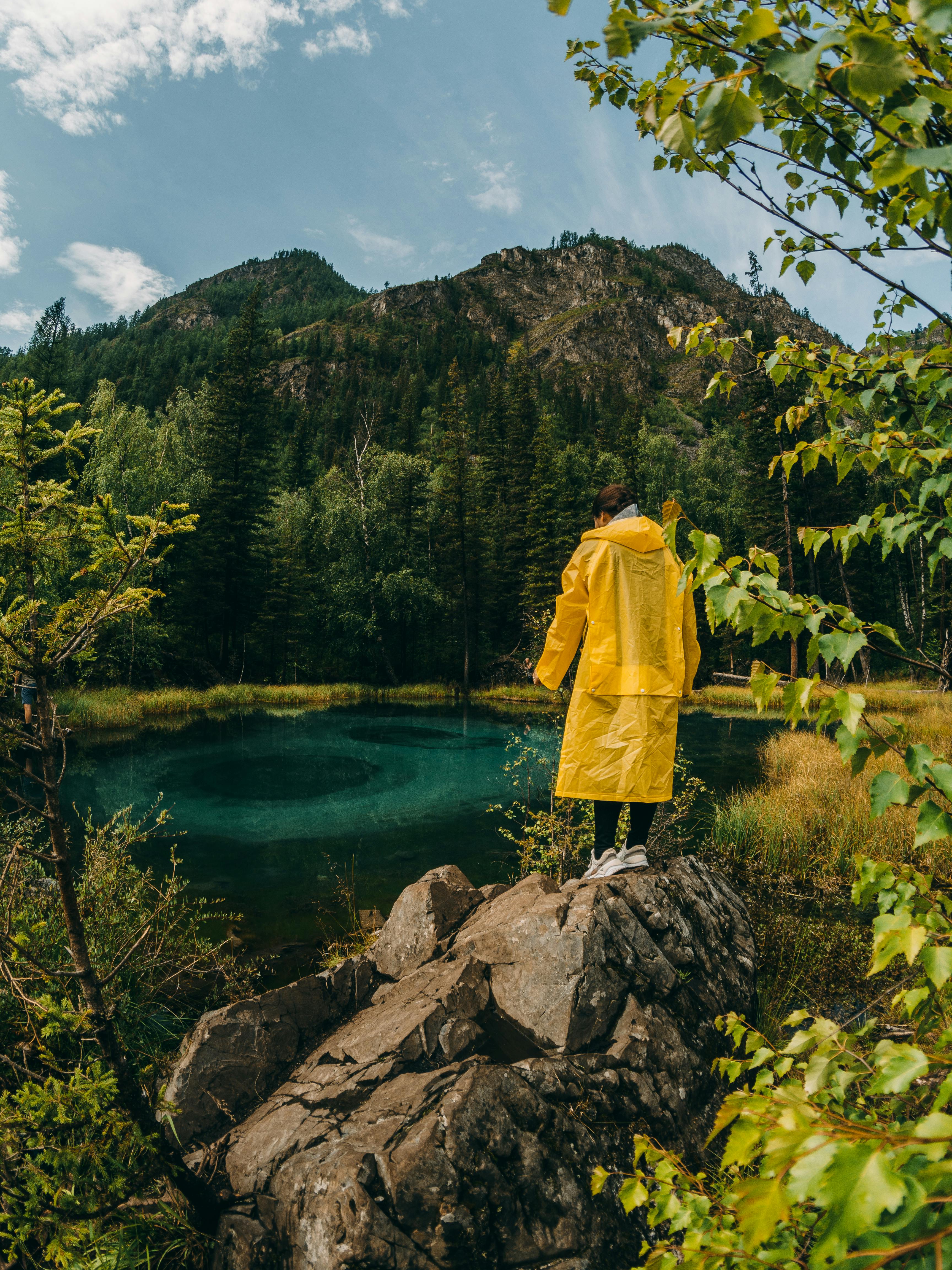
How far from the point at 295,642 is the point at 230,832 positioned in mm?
24750

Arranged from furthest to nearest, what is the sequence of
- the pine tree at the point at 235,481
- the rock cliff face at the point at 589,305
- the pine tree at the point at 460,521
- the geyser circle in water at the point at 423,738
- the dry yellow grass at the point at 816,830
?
1. the rock cliff face at the point at 589,305
2. the pine tree at the point at 460,521
3. the pine tree at the point at 235,481
4. the geyser circle in water at the point at 423,738
5. the dry yellow grass at the point at 816,830

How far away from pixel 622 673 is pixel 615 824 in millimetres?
899

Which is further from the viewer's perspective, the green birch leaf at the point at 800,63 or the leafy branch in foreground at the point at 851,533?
the leafy branch in foreground at the point at 851,533

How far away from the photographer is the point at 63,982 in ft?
9.55

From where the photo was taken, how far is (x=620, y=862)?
3662 mm

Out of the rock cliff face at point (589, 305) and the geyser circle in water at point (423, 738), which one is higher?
the rock cliff face at point (589, 305)

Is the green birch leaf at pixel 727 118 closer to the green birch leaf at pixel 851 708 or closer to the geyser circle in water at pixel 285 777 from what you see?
the green birch leaf at pixel 851 708

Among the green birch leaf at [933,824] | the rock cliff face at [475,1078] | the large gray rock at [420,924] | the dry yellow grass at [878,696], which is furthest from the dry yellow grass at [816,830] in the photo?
the dry yellow grass at [878,696]

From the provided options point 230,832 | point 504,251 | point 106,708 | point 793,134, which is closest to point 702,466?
point 106,708

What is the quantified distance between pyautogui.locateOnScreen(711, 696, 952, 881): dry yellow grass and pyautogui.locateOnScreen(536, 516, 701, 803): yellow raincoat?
10.7 feet

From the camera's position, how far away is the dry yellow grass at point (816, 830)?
6.64 m

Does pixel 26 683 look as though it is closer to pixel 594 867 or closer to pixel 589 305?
pixel 594 867

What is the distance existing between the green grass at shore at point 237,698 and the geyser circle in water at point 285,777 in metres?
2.86

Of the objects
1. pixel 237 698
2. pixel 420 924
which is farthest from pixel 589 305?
pixel 420 924
